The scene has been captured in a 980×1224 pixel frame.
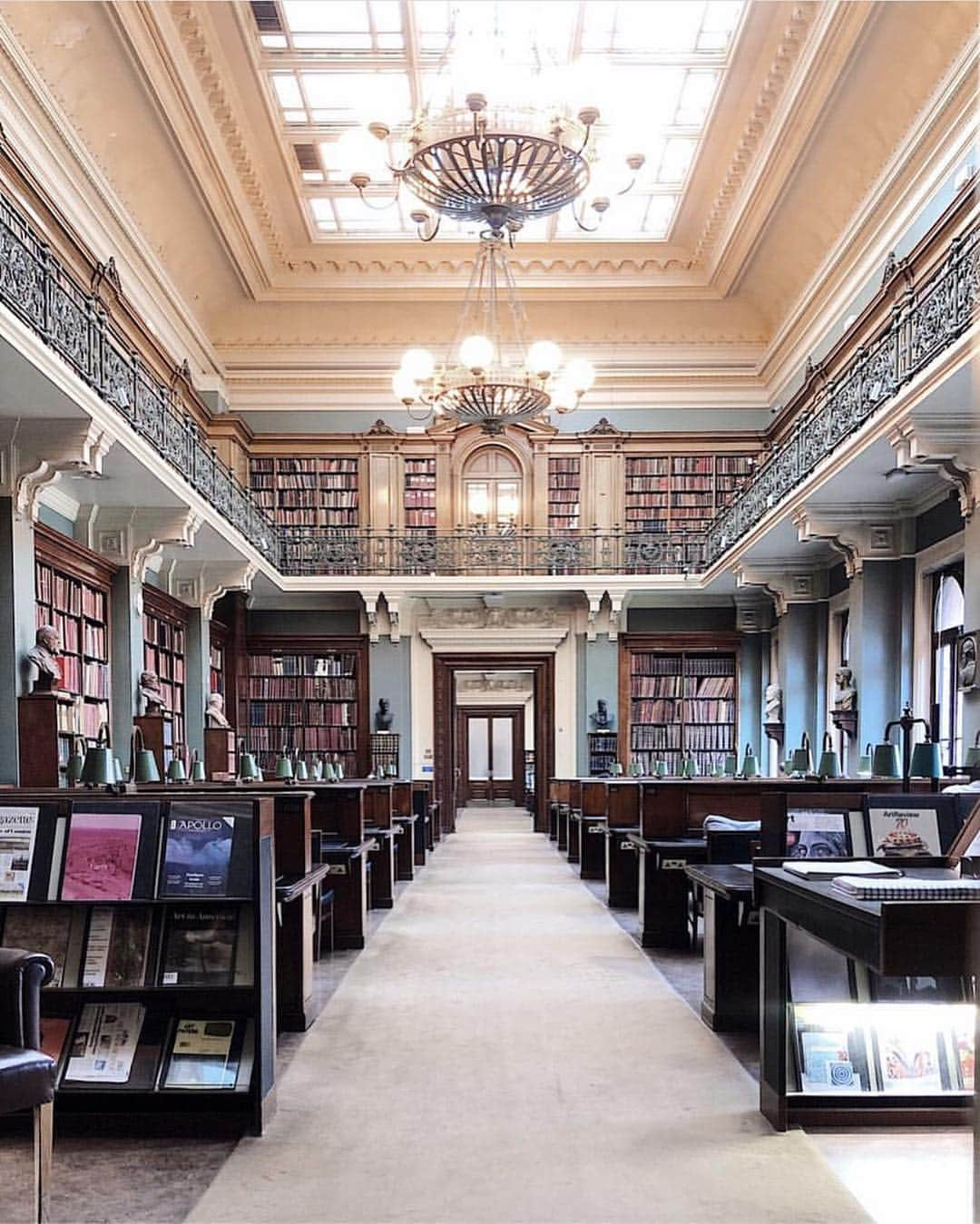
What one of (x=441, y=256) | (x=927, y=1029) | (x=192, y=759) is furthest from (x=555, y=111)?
(x=441, y=256)

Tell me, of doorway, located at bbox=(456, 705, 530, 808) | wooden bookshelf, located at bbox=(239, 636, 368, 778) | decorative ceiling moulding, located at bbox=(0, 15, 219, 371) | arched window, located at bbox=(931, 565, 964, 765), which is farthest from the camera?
doorway, located at bbox=(456, 705, 530, 808)

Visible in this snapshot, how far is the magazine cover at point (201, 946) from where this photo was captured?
3.61 m

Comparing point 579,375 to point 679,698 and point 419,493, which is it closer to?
point 419,493

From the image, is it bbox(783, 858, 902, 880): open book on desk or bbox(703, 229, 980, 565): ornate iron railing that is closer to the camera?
bbox(783, 858, 902, 880): open book on desk

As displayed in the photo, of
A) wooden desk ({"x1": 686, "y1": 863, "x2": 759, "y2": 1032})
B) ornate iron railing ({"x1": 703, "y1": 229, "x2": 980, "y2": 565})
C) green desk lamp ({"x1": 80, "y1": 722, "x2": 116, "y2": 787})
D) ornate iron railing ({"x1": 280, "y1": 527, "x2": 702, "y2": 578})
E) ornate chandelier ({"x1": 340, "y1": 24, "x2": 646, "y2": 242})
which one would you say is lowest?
wooden desk ({"x1": 686, "y1": 863, "x2": 759, "y2": 1032})

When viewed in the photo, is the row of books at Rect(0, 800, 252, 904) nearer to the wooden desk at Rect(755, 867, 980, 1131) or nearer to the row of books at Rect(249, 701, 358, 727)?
the wooden desk at Rect(755, 867, 980, 1131)

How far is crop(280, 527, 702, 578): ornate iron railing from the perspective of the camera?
48.6 ft

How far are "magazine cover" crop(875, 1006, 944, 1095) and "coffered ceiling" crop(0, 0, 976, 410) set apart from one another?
538 cm

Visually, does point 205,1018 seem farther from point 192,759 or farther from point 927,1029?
point 192,759

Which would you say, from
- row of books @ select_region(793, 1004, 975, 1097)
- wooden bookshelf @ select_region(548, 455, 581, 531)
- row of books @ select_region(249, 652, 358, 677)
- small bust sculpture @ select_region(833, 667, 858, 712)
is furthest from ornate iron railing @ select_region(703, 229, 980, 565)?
row of books @ select_region(249, 652, 358, 677)

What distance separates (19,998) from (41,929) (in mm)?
846

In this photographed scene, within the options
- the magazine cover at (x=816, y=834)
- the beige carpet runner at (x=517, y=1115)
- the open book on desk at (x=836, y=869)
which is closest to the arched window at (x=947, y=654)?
the beige carpet runner at (x=517, y=1115)

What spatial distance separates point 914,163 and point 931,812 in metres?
8.00

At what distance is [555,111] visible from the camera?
6.79 meters
